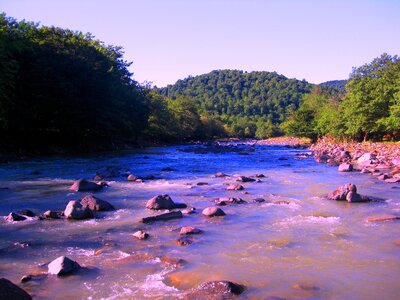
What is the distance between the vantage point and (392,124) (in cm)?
3934

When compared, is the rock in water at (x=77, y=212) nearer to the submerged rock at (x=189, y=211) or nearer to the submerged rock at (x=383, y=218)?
the submerged rock at (x=189, y=211)

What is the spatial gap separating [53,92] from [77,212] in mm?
30519

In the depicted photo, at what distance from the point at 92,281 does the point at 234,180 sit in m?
14.3

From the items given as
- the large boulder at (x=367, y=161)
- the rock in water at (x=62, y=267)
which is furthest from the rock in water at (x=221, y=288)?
the large boulder at (x=367, y=161)

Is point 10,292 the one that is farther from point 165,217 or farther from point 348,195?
point 348,195

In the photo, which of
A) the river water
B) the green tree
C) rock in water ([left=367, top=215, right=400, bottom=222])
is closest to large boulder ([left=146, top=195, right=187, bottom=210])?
the river water

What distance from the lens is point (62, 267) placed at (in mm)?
6910

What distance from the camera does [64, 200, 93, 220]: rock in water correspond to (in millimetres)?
11195

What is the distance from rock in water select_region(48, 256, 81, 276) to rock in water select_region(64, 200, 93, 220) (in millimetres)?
4122

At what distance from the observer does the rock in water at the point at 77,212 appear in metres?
11.2

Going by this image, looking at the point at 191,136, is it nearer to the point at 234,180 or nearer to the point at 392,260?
the point at 234,180

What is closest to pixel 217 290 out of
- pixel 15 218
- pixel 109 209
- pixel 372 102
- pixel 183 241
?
pixel 183 241

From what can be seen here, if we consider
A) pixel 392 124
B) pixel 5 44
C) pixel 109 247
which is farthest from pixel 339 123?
pixel 109 247

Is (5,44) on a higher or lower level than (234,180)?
higher
